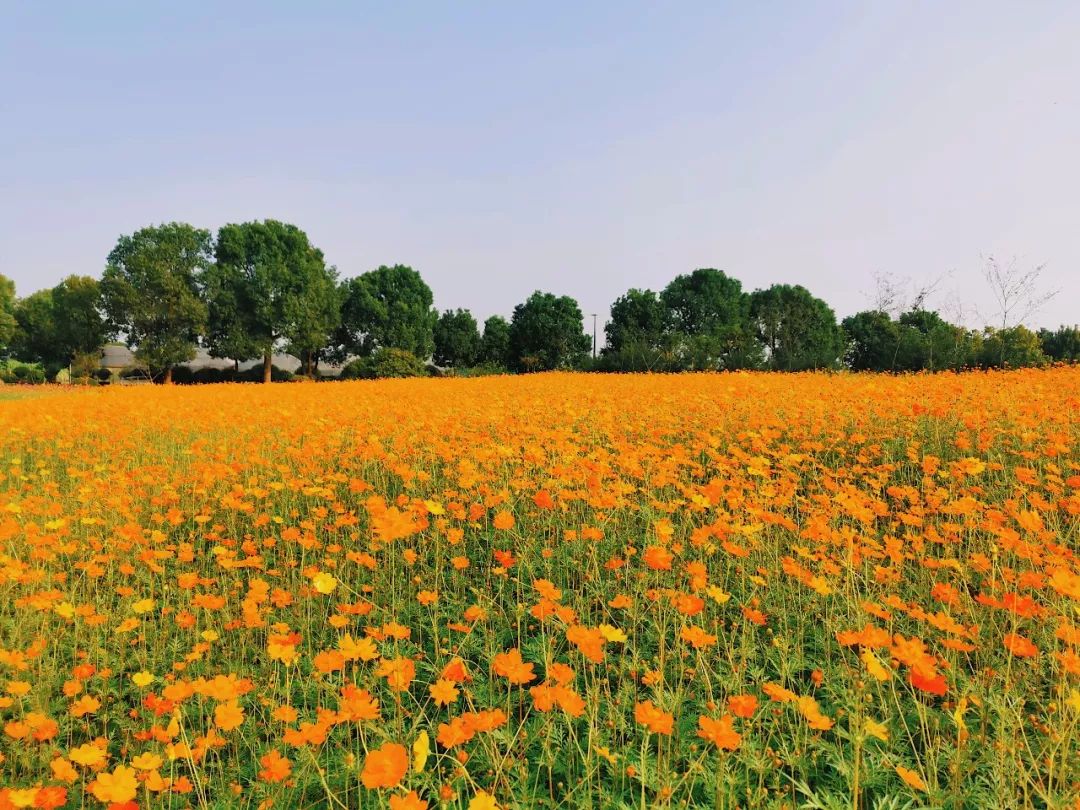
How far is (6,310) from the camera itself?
149 feet

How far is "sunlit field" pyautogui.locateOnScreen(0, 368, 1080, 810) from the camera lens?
1.77m

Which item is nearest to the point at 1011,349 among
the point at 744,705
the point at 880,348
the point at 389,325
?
the point at 880,348

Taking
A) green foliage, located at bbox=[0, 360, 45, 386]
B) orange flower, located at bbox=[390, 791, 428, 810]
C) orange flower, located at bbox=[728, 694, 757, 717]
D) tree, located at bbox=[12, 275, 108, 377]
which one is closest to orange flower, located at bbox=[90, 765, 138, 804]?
orange flower, located at bbox=[390, 791, 428, 810]

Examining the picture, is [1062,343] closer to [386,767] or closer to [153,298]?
[386,767]

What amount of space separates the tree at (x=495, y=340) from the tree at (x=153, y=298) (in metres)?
22.3

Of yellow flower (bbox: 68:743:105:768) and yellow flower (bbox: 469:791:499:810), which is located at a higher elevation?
yellow flower (bbox: 469:791:499:810)

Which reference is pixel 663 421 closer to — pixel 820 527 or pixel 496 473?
pixel 496 473

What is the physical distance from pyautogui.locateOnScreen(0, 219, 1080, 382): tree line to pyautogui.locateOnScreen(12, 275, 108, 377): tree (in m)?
0.14

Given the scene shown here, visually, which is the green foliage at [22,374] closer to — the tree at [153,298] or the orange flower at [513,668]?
the tree at [153,298]

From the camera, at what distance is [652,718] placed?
1.42 meters

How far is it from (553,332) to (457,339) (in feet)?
31.0

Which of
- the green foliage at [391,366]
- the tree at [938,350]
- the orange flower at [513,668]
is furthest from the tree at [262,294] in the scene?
the orange flower at [513,668]

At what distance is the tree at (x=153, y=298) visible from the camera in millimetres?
34003

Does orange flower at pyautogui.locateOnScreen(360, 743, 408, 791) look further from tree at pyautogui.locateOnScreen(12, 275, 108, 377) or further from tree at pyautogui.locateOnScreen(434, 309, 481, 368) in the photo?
tree at pyautogui.locateOnScreen(434, 309, 481, 368)
